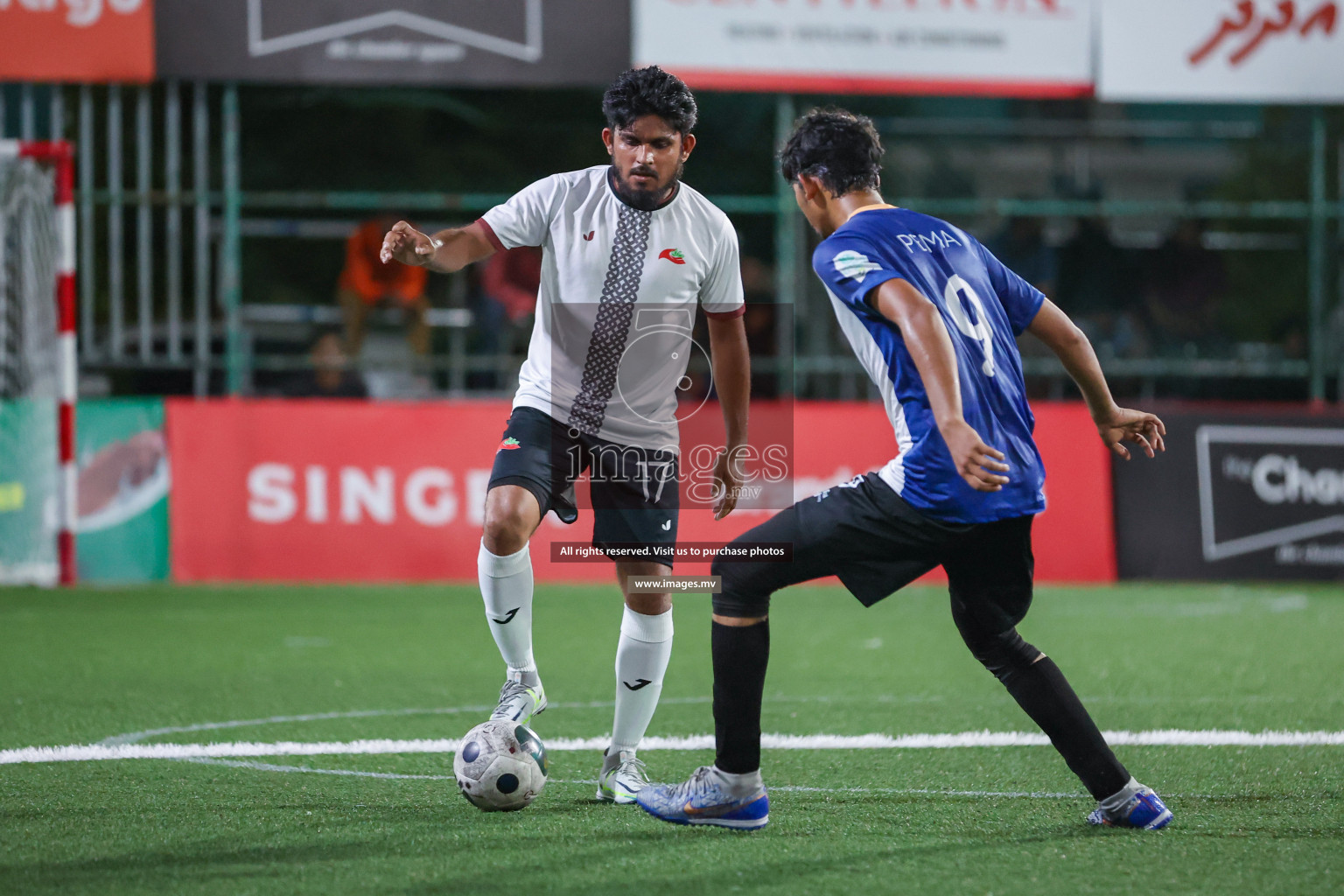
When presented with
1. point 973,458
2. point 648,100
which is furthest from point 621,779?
point 648,100

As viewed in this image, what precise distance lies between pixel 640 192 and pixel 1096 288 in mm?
10116

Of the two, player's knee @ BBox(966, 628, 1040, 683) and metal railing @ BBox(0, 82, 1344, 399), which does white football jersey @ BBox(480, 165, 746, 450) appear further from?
metal railing @ BBox(0, 82, 1344, 399)

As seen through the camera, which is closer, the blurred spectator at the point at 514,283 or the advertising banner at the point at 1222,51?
the advertising banner at the point at 1222,51

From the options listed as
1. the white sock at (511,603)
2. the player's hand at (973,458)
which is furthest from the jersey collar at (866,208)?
the white sock at (511,603)

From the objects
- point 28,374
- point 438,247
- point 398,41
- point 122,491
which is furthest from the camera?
point 398,41

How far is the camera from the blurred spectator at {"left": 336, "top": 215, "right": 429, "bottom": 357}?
13.3 metres

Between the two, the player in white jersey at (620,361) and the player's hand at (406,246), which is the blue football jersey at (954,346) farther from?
the player's hand at (406,246)

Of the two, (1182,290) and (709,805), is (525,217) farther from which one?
(1182,290)

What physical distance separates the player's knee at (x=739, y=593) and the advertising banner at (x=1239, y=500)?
8.18 meters

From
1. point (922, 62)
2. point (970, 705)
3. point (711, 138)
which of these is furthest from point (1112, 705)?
point (711, 138)

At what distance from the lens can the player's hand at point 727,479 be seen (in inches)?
203

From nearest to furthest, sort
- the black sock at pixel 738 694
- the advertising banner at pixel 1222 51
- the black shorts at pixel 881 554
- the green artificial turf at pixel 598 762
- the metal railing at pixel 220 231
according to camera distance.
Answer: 1. the green artificial turf at pixel 598 762
2. the black shorts at pixel 881 554
3. the black sock at pixel 738 694
4. the metal railing at pixel 220 231
5. the advertising banner at pixel 1222 51

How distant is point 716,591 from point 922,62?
30.6 feet

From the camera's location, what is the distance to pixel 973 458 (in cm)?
388
